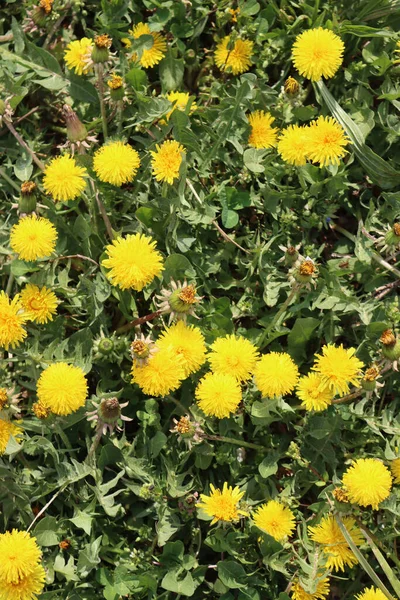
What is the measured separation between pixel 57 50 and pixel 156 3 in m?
0.54

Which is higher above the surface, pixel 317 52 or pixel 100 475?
pixel 317 52

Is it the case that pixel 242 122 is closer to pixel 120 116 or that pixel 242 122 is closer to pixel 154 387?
pixel 120 116

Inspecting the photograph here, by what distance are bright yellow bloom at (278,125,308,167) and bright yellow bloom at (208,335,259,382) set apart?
2.56 ft

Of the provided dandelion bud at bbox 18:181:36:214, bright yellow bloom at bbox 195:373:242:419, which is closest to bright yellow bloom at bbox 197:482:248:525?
bright yellow bloom at bbox 195:373:242:419

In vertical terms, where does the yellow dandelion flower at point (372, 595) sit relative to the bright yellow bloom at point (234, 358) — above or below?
below

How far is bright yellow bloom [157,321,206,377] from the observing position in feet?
8.45

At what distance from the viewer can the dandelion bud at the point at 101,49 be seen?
273cm

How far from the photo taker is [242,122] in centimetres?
298

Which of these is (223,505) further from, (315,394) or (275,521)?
(315,394)

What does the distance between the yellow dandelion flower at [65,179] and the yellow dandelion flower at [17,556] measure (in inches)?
51.8

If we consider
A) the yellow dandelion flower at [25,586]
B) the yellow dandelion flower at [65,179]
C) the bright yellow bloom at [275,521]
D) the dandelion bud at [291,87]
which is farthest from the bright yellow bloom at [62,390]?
the dandelion bud at [291,87]

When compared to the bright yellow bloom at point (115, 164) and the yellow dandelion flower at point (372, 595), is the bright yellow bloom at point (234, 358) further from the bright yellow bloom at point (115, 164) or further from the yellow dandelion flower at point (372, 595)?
the yellow dandelion flower at point (372, 595)

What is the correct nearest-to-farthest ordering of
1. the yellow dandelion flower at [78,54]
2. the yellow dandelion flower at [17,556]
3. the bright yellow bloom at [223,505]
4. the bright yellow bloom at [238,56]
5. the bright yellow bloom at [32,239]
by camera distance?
the yellow dandelion flower at [17,556] < the bright yellow bloom at [223,505] < the bright yellow bloom at [32,239] < the yellow dandelion flower at [78,54] < the bright yellow bloom at [238,56]

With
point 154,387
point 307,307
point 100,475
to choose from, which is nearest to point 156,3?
point 307,307
